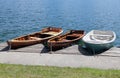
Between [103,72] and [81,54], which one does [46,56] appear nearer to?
[81,54]

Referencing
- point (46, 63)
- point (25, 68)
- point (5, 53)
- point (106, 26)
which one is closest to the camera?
point (25, 68)

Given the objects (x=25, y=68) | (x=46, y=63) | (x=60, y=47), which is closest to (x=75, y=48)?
(x=60, y=47)

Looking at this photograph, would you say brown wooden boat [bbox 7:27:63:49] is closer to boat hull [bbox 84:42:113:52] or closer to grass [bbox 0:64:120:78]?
boat hull [bbox 84:42:113:52]

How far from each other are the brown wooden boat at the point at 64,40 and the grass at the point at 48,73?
4794mm

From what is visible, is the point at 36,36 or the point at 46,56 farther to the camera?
the point at 36,36

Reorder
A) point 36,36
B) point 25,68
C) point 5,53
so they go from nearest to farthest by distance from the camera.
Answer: point 25,68, point 5,53, point 36,36

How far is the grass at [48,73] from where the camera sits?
1028cm

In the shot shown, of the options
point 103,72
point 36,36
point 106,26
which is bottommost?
point 106,26

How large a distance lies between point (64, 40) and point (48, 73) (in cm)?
752

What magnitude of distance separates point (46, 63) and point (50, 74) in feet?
9.08

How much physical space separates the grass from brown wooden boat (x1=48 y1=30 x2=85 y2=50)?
4.79 m

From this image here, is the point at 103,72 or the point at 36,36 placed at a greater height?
the point at 103,72

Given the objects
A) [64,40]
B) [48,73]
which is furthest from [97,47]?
[48,73]

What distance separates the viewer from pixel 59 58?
14117 millimetres
